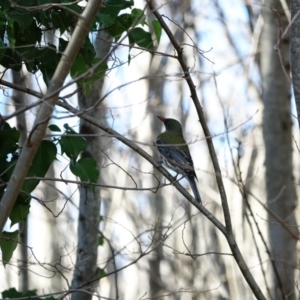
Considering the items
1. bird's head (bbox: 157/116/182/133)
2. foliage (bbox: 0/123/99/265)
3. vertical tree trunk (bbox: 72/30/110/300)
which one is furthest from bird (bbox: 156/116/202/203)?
foliage (bbox: 0/123/99/265)

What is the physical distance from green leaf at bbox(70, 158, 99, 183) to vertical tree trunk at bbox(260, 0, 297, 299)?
7.98ft

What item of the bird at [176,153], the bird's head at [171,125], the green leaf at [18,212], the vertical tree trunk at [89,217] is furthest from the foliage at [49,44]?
the bird's head at [171,125]

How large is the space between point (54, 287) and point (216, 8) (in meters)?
7.28

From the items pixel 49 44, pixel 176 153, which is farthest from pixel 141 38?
pixel 176 153

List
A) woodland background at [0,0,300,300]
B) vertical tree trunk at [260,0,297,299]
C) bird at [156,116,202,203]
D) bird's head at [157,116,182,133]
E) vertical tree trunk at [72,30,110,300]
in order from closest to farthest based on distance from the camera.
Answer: woodland background at [0,0,300,300] < vertical tree trunk at [72,30,110,300] < bird at [156,116,202,203] < vertical tree trunk at [260,0,297,299] < bird's head at [157,116,182,133]

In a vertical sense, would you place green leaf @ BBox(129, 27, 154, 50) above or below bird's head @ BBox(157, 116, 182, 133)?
below

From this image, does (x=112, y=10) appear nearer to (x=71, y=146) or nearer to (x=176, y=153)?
(x=71, y=146)

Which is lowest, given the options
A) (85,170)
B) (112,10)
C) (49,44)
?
(85,170)

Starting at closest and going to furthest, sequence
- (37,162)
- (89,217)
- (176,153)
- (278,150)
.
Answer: (37,162), (89,217), (278,150), (176,153)

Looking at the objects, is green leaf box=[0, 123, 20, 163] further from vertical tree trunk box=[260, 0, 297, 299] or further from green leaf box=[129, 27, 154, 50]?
vertical tree trunk box=[260, 0, 297, 299]

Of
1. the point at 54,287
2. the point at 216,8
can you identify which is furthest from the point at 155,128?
the point at 54,287

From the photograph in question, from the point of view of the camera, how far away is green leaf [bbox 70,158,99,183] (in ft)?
10.7

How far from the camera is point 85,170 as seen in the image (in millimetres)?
3301

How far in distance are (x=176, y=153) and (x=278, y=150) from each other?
2.93 ft
